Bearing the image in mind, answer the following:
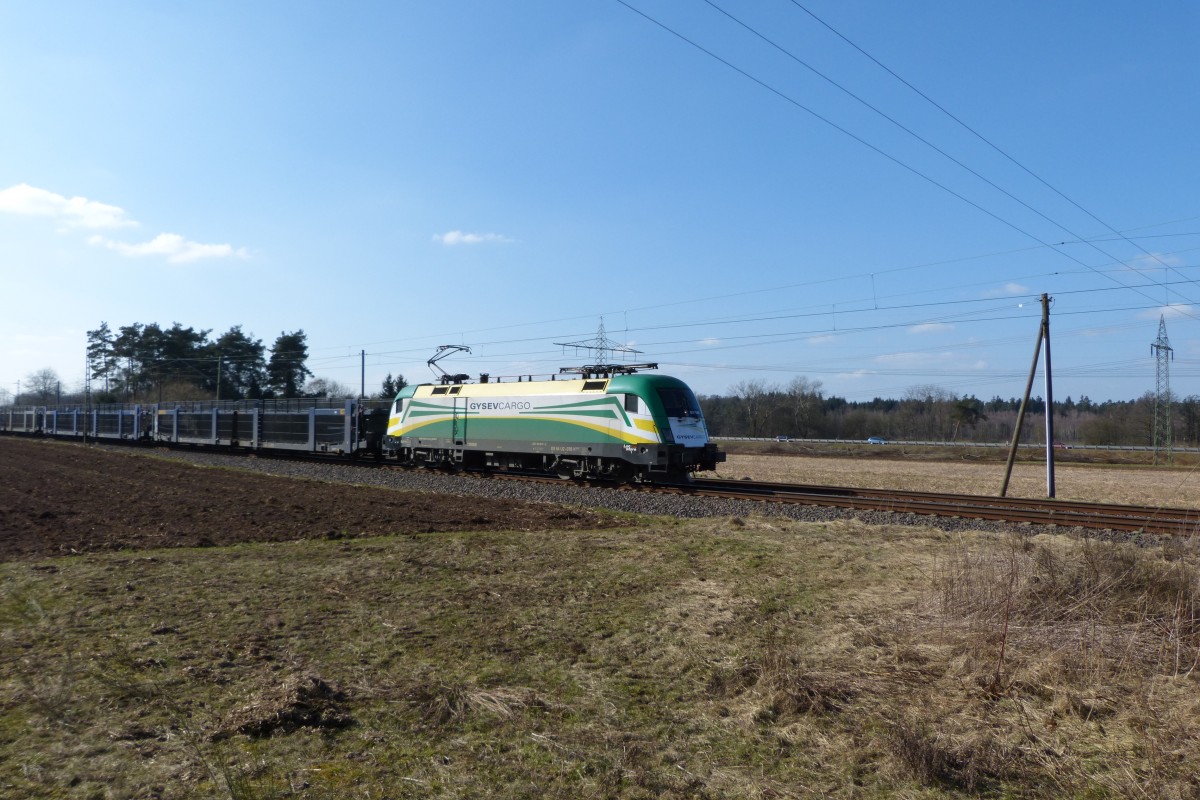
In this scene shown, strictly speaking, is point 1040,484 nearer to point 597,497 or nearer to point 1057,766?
point 597,497

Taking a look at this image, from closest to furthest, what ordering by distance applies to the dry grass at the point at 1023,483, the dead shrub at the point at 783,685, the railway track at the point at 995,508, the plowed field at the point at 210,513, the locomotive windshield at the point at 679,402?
the dead shrub at the point at 783,685, the plowed field at the point at 210,513, the railway track at the point at 995,508, the locomotive windshield at the point at 679,402, the dry grass at the point at 1023,483

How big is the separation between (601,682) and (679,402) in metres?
17.9

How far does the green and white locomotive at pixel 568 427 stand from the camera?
903 inches

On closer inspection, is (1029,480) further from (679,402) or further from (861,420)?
(861,420)

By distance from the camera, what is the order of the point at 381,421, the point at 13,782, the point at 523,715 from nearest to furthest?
the point at 13,782, the point at 523,715, the point at 381,421

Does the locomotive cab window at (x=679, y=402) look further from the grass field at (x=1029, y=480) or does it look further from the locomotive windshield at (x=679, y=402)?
the grass field at (x=1029, y=480)

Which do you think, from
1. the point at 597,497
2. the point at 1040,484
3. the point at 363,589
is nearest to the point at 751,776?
the point at 363,589

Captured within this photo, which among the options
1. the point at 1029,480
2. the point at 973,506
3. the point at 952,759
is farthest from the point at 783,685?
the point at 1029,480

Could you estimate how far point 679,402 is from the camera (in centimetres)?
2344

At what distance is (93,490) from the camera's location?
19.0 metres

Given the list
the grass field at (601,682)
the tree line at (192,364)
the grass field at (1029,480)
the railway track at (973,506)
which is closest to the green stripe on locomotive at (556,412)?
the railway track at (973,506)

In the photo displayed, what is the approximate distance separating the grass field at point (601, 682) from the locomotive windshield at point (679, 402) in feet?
44.3

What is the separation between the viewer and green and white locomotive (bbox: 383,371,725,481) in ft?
75.3

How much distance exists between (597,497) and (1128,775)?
16475 millimetres
